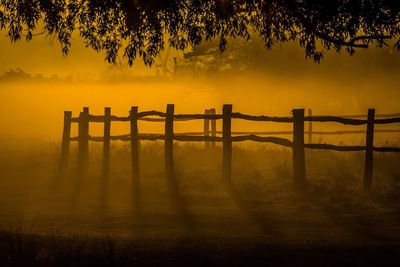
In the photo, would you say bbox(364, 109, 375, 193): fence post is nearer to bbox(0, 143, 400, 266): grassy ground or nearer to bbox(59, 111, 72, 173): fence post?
bbox(0, 143, 400, 266): grassy ground

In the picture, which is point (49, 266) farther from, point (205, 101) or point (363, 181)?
point (205, 101)

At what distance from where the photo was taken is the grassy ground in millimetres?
9664

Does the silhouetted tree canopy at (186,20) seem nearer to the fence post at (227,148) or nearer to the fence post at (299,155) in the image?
the fence post at (299,155)

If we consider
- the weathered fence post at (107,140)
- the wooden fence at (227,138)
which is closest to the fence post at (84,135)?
the wooden fence at (227,138)

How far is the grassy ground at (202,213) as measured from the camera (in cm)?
966

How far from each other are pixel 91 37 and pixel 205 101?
50.1 metres

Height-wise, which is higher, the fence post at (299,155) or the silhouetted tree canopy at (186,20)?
the silhouetted tree canopy at (186,20)

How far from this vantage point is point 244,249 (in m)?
10.3

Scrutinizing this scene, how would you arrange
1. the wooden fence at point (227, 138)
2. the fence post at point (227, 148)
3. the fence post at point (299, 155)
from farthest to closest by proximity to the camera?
the fence post at point (227, 148), the fence post at point (299, 155), the wooden fence at point (227, 138)

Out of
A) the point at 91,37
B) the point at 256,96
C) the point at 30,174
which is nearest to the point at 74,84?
the point at 256,96

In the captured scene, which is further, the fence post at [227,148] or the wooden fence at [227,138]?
the fence post at [227,148]

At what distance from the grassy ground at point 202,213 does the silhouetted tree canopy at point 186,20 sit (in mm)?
3102

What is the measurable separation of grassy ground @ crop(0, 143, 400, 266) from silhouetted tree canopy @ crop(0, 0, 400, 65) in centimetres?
310

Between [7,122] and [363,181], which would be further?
[7,122]
